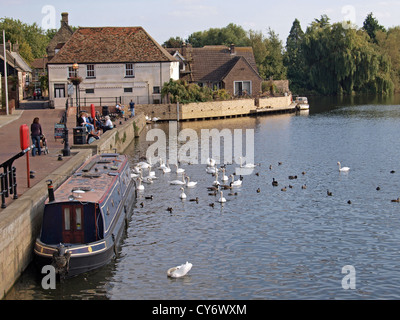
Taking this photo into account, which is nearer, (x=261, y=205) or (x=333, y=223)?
(x=333, y=223)

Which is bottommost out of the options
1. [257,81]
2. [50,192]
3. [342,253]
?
[342,253]

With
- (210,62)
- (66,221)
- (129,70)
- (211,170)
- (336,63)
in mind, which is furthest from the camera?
(336,63)

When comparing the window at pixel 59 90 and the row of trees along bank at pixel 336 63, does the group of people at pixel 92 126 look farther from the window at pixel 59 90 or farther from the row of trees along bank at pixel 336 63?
the row of trees along bank at pixel 336 63

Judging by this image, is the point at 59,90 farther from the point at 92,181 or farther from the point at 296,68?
the point at 296,68

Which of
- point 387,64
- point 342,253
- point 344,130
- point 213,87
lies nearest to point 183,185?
point 342,253

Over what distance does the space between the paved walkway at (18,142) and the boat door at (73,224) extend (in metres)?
2.22

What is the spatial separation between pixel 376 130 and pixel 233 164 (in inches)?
960

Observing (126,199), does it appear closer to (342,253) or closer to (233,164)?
(342,253)

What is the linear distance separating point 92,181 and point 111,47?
48.4 meters

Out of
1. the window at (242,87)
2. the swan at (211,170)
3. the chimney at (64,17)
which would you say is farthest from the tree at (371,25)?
the swan at (211,170)

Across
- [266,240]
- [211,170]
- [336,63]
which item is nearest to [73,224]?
[266,240]

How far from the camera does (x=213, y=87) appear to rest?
83250 mm

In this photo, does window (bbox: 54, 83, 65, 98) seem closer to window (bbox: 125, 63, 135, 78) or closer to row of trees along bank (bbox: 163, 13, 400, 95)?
window (bbox: 125, 63, 135, 78)

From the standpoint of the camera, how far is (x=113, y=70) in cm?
6825
